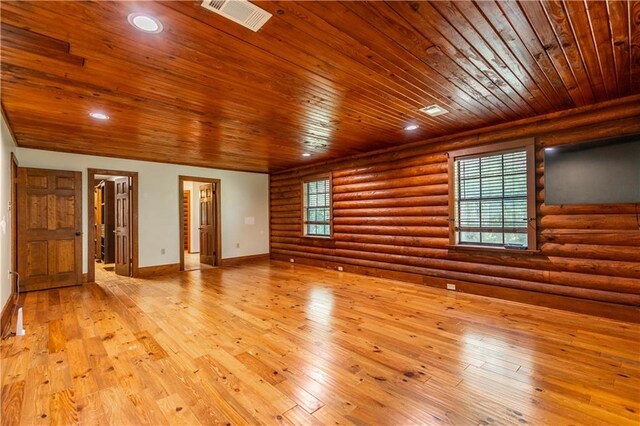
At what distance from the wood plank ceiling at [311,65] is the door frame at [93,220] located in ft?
4.85

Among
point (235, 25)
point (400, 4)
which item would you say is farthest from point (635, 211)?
point (235, 25)

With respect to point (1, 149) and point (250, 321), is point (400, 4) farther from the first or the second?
point (1, 149)

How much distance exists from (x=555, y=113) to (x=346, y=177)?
3.68m

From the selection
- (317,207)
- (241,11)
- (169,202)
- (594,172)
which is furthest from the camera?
(317,207)

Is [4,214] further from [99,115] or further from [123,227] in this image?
[123,227]

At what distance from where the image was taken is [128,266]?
6355mm

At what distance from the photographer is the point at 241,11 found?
187cm

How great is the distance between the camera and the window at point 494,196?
413cm

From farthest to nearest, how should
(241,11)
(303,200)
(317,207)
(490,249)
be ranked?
(303,200) < (317,207) < (490,249) < (241,11)

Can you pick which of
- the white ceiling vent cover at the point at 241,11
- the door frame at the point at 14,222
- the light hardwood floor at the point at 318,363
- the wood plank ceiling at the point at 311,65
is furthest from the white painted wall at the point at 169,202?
the white ceiling vent cover at the point at 241,11

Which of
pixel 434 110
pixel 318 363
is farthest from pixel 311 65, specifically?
pixel 318 363

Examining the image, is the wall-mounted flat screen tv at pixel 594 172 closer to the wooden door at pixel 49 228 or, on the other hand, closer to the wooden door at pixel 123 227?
the wooden door at pixel 123 227

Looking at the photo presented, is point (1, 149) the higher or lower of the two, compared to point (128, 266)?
higher

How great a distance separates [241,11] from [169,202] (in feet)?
19.1
